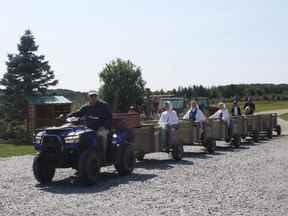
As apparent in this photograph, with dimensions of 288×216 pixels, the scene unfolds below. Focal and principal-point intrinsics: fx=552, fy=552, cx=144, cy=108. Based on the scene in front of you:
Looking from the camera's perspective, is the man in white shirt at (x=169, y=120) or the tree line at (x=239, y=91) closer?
the man in white shirt at (x=169, y=120)

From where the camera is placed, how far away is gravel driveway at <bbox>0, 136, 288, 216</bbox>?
888cm

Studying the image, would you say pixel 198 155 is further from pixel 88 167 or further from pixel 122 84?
pixel 122 84

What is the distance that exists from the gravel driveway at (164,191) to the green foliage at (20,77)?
57.8 ft

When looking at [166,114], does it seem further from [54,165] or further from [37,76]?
[37,76]

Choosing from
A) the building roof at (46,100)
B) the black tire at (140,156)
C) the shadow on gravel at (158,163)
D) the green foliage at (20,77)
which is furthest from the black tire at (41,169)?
the green foliage at (20,77)

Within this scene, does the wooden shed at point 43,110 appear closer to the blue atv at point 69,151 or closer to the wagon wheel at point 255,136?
the wagon wheel at point 255,136

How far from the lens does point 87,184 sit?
38.2 feet

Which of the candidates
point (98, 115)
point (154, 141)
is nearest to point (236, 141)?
point (154, 141)

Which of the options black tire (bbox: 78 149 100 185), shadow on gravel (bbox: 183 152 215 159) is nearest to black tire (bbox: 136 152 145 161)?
shadow on gravel (bbox: 183 152 215 159)

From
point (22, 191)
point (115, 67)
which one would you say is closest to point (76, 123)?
point (22, 191)

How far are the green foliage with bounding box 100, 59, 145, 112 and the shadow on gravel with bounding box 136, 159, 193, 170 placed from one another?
44575mm

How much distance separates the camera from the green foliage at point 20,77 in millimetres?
33031

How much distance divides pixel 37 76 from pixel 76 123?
21826mm

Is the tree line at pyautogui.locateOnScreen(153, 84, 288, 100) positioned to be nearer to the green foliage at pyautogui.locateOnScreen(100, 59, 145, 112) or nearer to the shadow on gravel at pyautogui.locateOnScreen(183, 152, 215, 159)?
the green foliage at pyautogui.locateOnScreen(100, 59, 145, 112)
